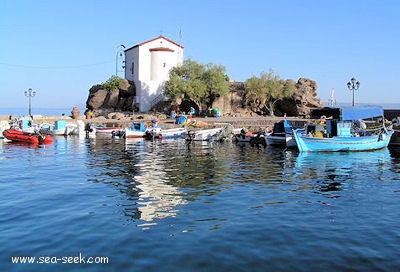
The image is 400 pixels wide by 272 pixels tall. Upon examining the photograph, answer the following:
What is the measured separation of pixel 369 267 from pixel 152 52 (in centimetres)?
7013

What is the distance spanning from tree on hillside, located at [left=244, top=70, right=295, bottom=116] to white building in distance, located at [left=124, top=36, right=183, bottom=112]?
14.8 meters

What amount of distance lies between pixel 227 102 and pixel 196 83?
8228 mm

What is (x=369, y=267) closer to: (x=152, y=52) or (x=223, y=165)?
(x=223, y=165)

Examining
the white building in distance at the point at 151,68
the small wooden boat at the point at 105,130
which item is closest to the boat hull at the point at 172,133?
the small wooden boat at the point at 105,130

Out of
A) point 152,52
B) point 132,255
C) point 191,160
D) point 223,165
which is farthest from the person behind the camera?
point 152,52

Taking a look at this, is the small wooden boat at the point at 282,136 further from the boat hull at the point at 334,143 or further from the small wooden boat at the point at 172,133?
the small wooden boat at the point at 172,133

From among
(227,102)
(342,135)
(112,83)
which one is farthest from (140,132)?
(112,83)

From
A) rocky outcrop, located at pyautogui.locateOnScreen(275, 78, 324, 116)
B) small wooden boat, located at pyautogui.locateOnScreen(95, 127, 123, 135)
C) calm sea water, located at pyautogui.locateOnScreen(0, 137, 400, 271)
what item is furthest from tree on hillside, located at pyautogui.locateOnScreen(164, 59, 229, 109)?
calm sea water, located at pyautogui.locateOnScreen(0, 137, 400, 271)

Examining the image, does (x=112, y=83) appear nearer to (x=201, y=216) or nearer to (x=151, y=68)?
(x=151, y=68)

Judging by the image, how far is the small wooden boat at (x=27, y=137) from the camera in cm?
4355

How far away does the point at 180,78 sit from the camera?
2766 inches

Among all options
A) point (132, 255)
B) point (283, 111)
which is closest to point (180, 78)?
point (283, 111)

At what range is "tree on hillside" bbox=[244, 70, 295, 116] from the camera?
6869 cm

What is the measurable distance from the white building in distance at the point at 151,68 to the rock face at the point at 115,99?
4.85 feet
